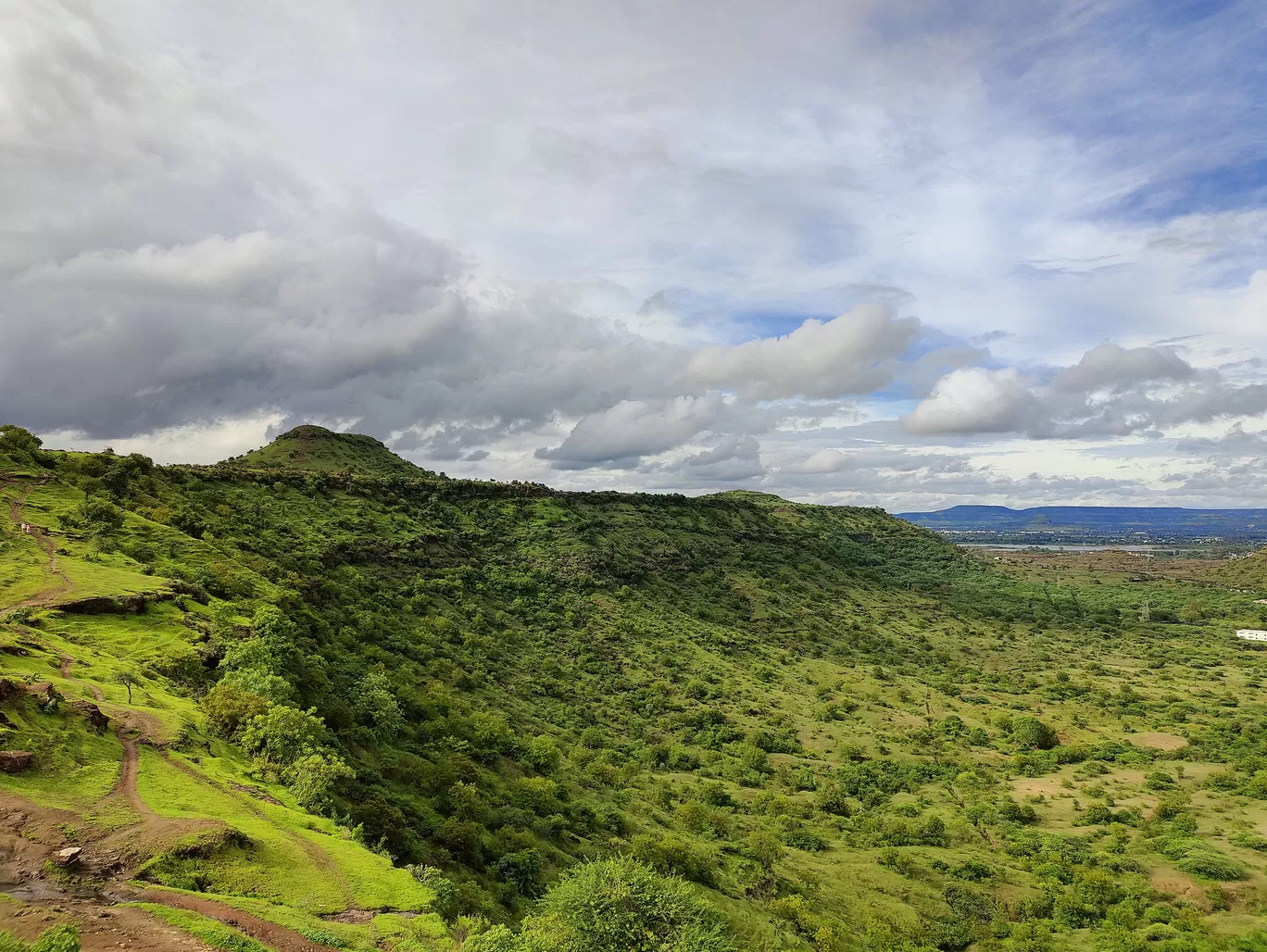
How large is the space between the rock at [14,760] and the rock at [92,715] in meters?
2.44

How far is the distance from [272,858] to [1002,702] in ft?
371

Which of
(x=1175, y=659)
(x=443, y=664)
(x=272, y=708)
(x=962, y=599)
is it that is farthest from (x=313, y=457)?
(x=1175, y=659)

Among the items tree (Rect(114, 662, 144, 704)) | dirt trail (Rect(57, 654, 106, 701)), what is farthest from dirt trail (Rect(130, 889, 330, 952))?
tree (Rect(114, 662, 144, 704))

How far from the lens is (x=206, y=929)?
1391cm

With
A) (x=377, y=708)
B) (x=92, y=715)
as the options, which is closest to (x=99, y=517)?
(x=377, y=708)

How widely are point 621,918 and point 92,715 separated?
19.8 m

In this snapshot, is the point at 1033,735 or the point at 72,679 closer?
the point at 72,679

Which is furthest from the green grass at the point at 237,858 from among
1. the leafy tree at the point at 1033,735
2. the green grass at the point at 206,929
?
the leafy tree at the point at 1033,735

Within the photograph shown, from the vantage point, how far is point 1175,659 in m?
132

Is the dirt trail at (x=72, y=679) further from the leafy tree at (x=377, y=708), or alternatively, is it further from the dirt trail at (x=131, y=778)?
the leafy tree at (x=377, y=708)

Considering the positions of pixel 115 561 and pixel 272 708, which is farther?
pixel 115 561

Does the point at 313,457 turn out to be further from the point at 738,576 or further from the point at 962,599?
the point at 962,599

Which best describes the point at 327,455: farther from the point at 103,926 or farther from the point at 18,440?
the point at 103,926

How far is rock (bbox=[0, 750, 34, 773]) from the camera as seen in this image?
17.0m
